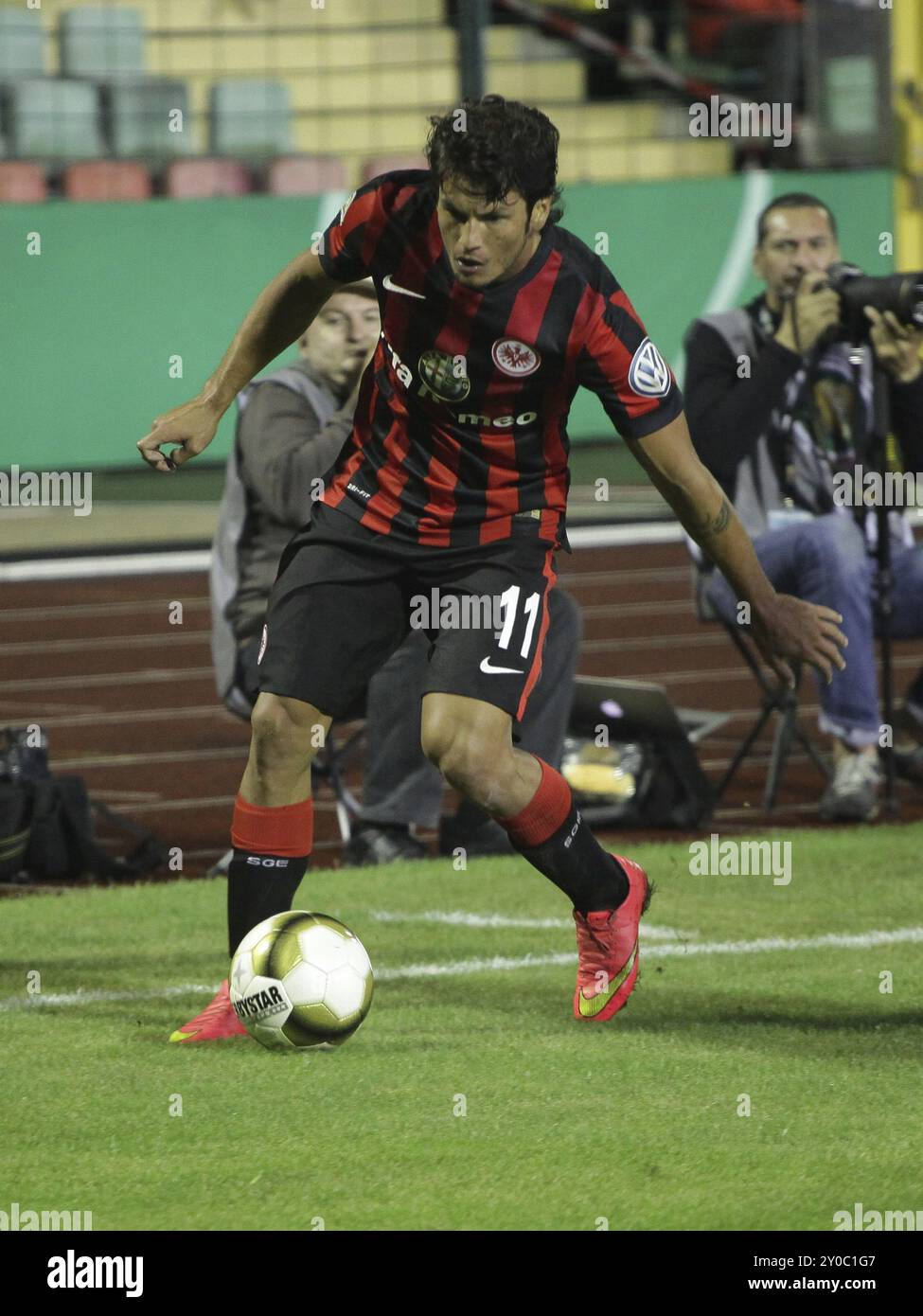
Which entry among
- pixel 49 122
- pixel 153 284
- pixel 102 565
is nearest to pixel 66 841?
pixel 102 565

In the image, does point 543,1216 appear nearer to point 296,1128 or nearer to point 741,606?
point 296,1128

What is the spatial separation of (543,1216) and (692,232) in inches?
678

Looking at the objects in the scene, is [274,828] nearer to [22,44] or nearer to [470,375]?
[470,375]

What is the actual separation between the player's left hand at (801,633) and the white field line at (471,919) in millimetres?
1564

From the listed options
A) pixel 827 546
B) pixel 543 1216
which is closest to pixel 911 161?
pixel 827 546

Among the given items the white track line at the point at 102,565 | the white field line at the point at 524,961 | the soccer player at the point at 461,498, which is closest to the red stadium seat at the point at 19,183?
the white track line at the point at 102,565

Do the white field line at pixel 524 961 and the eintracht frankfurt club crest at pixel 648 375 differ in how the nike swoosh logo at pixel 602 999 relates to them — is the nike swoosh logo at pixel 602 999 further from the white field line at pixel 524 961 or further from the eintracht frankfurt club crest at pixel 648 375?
Result: the eintracht frankfurt club crest at pixel 648 375

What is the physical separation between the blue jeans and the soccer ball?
317 centimetres

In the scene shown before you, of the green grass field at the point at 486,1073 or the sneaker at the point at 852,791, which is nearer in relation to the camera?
the green grass field at the point at 486,1073

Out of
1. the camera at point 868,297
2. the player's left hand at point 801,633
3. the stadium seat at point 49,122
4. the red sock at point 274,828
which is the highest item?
the stadium seat at point 49,122

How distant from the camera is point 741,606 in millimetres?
7848

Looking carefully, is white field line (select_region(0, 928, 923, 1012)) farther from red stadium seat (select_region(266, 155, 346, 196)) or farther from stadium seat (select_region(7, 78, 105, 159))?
stadium seat (select_region(7, 78, 105, 159))

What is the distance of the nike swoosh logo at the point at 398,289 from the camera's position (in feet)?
16.4

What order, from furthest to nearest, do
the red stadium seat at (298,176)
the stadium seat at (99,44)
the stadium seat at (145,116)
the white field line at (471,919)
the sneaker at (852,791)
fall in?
the stadium seat at (99,44) → the red stadium seat at (298,176) → the stadium seat at (145,116) → the sneaker at (852,791) → the white field line at (471,919)
